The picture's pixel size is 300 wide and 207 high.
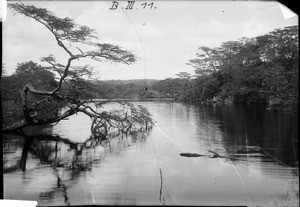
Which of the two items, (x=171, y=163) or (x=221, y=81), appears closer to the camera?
(x=171, y=163)

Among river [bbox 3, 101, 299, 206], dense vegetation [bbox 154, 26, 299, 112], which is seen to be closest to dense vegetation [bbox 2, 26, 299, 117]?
dense vegetation [bbox 154, 26, 299, 112]

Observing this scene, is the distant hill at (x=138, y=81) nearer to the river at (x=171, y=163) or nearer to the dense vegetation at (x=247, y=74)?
the dense vegetation at (x=247, y=74)

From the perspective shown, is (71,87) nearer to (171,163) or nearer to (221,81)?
(171,163)

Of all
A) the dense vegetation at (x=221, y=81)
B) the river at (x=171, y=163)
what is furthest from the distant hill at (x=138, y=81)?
the river at (x=171, y=163)

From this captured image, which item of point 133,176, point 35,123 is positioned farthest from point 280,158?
point 35,123

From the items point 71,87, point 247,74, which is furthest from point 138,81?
point 247,74

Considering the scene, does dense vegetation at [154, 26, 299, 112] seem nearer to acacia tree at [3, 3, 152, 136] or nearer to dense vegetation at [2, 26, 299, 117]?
dense vegetation at [2, 26, 299, 117]

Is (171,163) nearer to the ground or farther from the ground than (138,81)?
nearer to the ground
